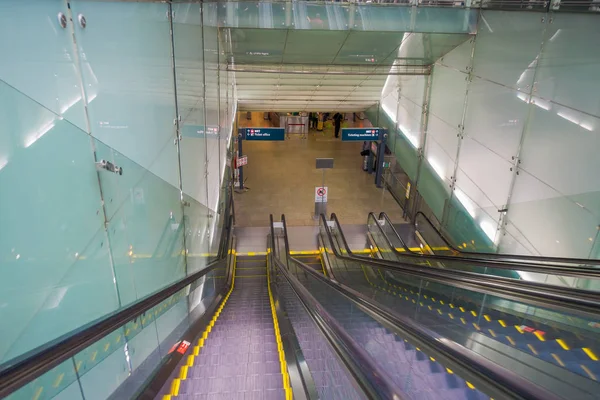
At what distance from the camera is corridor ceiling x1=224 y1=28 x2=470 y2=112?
28.9 feet

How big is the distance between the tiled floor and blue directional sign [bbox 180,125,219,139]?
16.1 feet

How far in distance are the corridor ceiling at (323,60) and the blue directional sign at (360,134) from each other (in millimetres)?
1551

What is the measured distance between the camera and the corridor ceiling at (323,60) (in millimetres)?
8797

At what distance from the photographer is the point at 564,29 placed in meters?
5.96

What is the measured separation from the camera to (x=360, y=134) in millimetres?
13477

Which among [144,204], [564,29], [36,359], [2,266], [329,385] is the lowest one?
[329,385]

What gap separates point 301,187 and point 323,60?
5601mm

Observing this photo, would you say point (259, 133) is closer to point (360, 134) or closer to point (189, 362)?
point (360, 134)

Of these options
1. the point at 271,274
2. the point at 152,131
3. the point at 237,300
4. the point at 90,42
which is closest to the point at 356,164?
the point at 271,274

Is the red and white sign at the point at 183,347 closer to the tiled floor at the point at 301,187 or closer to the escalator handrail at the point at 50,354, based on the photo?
the escalator handrail at the point at 50,354

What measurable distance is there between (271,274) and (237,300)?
2.00 m

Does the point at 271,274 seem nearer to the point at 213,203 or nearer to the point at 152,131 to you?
the point at 213,203

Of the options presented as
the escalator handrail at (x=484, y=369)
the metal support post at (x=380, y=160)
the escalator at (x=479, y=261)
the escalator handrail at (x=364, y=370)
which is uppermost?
the metal support post at (x=380, y=160)

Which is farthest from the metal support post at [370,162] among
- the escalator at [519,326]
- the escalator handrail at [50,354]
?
the escalator handrail at [50,354]
